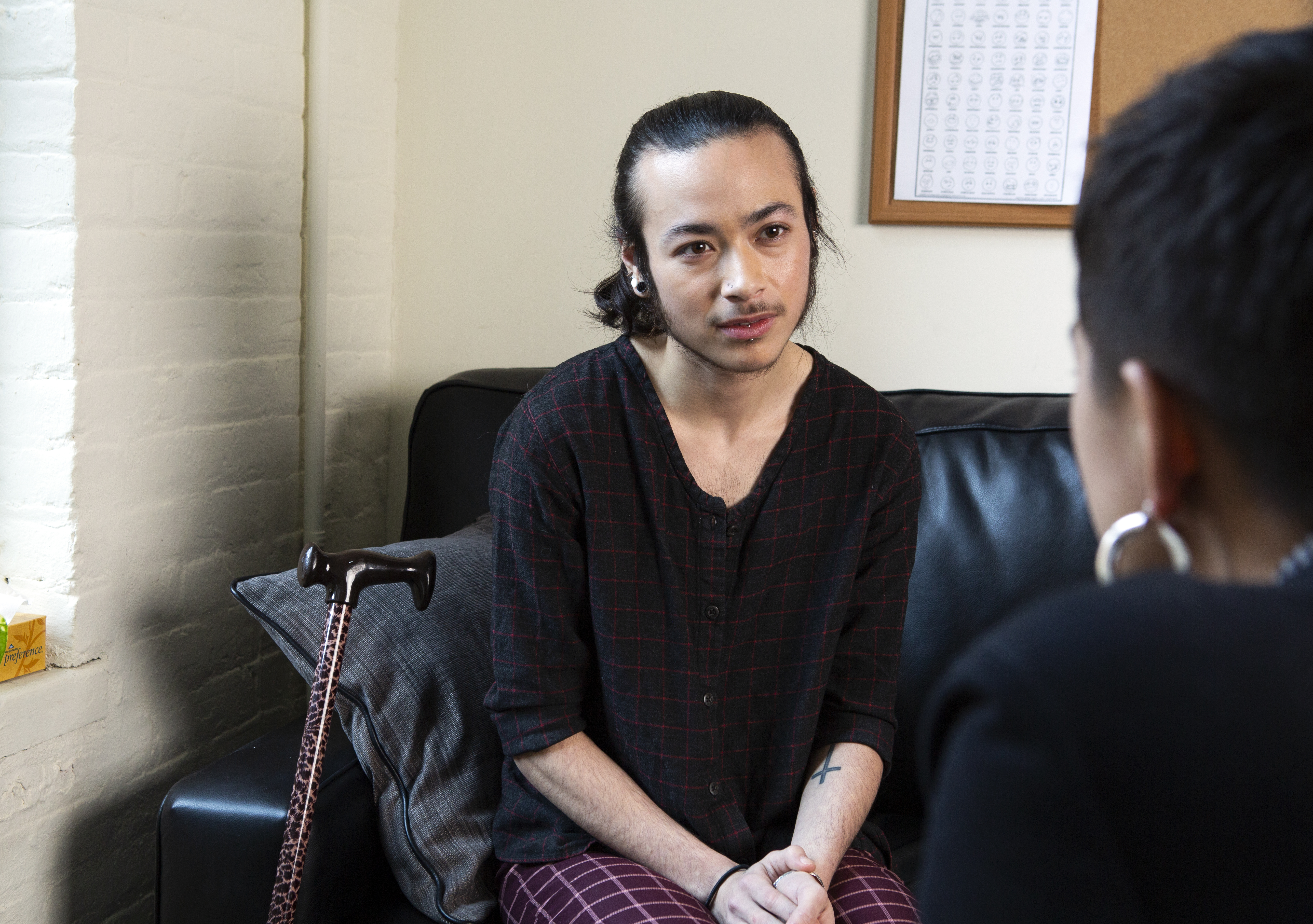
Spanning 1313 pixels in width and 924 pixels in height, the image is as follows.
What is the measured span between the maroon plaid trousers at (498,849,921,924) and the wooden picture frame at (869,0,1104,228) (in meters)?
1.18

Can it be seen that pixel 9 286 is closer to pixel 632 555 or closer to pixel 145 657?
pixel 145 657

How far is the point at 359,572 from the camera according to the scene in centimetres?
122

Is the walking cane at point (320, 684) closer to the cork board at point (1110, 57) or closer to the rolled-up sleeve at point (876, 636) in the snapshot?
the rolled-up sleeve at point (876, 636)

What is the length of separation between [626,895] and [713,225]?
29.1 inches

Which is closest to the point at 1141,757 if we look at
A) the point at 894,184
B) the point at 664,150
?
the point at 664,150

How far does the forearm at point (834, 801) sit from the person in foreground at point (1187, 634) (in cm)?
82

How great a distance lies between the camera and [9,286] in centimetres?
144

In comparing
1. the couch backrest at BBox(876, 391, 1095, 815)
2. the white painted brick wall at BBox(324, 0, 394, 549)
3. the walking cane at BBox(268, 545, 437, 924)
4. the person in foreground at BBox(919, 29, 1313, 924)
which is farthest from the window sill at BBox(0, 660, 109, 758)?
the person in foreground at BBox(919, 29, 1313, 924)

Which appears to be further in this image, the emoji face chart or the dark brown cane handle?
the emoji face chart

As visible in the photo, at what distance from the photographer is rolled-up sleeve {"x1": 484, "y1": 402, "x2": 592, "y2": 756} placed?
1.22 m

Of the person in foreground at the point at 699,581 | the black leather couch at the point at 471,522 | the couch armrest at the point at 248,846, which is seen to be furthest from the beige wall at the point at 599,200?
the couch armrest at the point at 248,846

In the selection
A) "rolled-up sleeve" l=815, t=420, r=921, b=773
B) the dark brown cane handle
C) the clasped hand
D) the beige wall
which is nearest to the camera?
the clasped hand

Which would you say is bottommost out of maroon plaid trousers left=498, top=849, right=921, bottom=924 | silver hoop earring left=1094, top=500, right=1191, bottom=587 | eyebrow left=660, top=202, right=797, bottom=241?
maroon plaid trousers left=498, top=849, right=921, bottom=924

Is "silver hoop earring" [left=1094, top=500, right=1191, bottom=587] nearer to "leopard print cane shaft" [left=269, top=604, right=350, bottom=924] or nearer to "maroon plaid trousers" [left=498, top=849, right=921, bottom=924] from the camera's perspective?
"maroon plaid trousers" [left=498, top=849, right=921, bottom=924]
